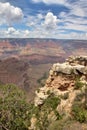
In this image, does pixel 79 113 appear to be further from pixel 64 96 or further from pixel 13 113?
pixel 13 113

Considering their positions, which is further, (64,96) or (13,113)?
(13,113)

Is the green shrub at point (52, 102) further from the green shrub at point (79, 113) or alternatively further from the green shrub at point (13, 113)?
the green shrub at point (13, 113)

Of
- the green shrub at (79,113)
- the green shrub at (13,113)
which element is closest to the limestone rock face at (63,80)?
the green shrub at (13,113)

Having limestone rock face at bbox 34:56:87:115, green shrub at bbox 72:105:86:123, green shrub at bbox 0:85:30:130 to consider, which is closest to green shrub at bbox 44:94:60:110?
limestone rock face at bbox 34:56:87:115

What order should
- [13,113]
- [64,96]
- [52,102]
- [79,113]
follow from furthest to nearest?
[13,113], [64,96], [52,102], [79,113]

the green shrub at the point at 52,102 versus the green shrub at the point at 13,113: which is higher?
the green shrub at the point at 52,102

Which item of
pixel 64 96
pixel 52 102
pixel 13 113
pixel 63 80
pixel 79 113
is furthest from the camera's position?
pixel 13 113

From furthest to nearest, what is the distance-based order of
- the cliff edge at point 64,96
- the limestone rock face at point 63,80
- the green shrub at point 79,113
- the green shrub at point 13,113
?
1. the green shrub at point 13,113
2. the limestone rock face at point 63,80
3. the cliff edge at point 64,96
4. the green shrub at point 79,113

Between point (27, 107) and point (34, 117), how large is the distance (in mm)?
4158

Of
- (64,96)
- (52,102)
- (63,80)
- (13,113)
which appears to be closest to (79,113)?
(64,96)

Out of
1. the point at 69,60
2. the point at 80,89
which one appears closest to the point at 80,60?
the point at 69,60

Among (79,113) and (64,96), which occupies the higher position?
(64,96)

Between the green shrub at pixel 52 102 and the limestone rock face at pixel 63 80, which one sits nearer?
the green shrub at pixel 52 102

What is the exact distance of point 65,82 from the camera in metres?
54.2
